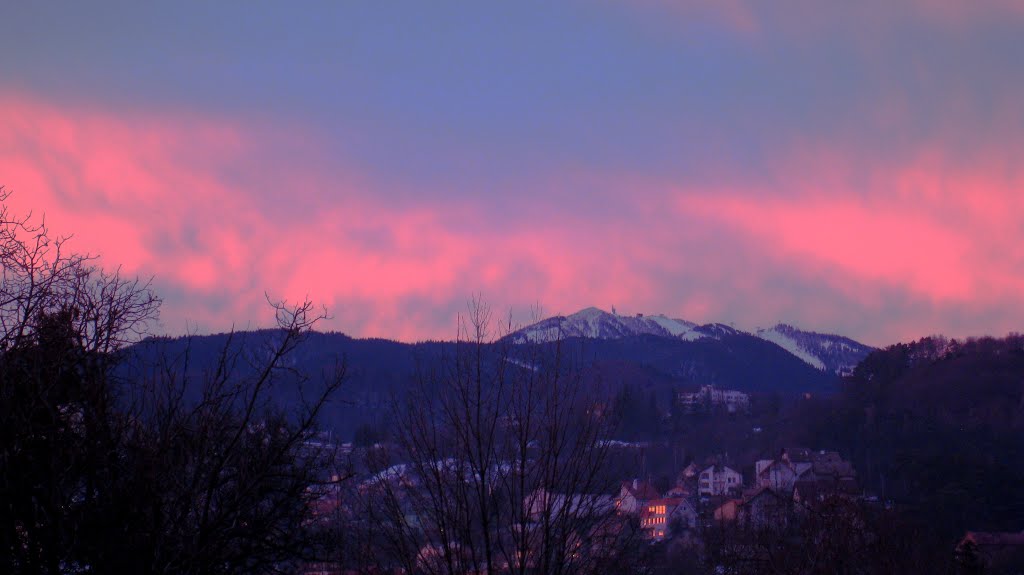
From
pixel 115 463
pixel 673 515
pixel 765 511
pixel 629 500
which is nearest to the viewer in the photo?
pixel 115 463

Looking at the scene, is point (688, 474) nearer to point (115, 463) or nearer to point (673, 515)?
point (673, 515)

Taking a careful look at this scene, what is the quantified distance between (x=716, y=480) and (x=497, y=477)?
1792 inches

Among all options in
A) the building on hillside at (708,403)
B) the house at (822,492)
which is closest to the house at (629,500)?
the house at (822,492)

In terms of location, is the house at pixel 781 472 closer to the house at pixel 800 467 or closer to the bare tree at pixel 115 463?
the house at pixel 800 467

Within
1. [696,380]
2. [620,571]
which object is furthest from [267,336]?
[696,380]

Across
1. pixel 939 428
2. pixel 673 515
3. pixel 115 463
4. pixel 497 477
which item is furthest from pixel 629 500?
pixel 939 428

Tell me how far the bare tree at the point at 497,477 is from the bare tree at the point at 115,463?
94 cm

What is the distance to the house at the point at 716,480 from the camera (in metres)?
48.0

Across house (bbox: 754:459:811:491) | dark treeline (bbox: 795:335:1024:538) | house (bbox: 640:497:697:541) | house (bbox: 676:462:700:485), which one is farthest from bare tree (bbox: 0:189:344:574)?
house (bbox: 676:462:700:485)

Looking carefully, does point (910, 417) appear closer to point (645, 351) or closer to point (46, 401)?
point (46, 401)

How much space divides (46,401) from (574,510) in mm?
4001

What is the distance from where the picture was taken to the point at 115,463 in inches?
248

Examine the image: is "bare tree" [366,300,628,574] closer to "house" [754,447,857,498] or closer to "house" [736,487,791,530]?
"house" [736,487,791,530]

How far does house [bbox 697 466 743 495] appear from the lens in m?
48.0
